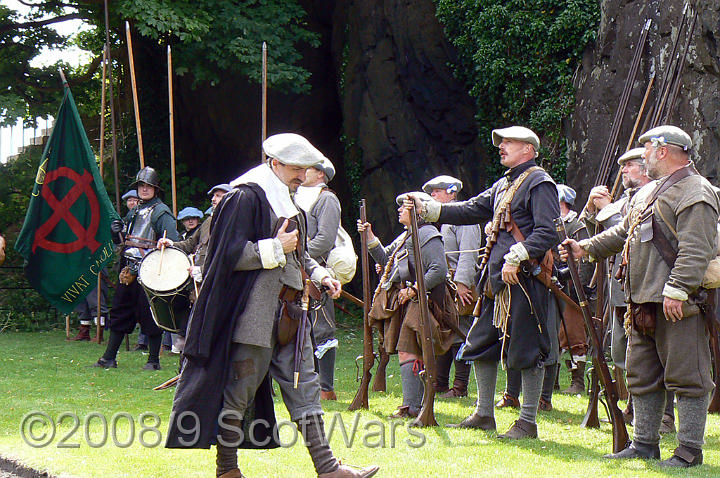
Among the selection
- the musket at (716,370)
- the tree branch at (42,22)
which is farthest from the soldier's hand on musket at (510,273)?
the tree branch at (42,22)

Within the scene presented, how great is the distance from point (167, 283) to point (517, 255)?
4.51 metres

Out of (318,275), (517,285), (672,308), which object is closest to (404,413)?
(517,285)

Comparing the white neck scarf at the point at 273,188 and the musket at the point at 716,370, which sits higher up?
the white neck scarf at the point at 273,188

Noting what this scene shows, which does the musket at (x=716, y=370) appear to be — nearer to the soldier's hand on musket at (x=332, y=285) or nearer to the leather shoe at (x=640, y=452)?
the leather shoe at (x=640, y=452)

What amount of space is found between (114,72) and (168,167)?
2470 millimetres

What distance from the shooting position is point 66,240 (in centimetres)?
1134

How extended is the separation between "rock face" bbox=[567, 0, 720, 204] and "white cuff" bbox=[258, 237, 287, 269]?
836 cm

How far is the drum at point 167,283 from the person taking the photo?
31.4 ft

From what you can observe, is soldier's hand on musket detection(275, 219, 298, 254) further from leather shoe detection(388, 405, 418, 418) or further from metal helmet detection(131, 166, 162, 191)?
metal helmet detection(131, 166, 162, 191)

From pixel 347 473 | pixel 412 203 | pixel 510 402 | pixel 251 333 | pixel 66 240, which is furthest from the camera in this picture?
pixel 66 240

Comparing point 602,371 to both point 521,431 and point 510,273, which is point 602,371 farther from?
point 510,273

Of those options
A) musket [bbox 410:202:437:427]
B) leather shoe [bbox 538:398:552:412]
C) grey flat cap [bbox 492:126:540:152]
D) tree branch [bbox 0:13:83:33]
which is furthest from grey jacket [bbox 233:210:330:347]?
tree branch [bbox 0:13:83:33]

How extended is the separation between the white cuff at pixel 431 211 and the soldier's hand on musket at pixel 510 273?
2.64ft

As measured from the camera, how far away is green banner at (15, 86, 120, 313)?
1130cm
